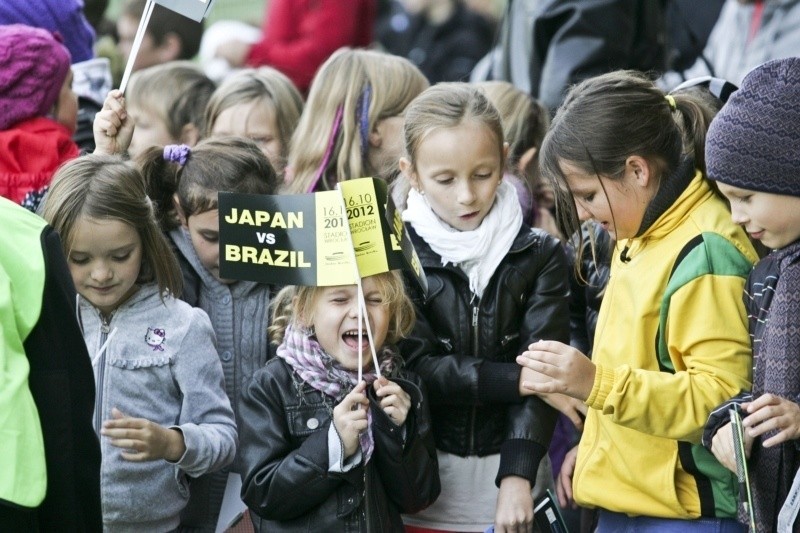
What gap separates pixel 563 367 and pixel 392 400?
491 mm

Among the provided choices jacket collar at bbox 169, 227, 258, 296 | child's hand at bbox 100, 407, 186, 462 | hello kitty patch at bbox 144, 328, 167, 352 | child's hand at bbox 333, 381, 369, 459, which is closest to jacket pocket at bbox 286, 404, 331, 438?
child's hand at bbox 333, 381, 369, 459

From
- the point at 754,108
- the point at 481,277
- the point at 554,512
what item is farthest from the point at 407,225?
the point at 754,108

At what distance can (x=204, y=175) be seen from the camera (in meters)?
4.52

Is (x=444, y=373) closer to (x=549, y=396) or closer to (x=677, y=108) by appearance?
(x=549, y=396)

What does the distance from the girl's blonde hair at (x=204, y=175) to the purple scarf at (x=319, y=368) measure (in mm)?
769

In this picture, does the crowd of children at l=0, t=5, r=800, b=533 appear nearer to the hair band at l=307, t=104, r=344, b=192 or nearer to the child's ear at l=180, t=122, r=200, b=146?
the hair band at l=307, t=104, r=344, b=192

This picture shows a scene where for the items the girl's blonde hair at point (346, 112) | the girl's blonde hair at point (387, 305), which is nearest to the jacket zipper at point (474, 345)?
the girl's blonde hair at point (387, 305)

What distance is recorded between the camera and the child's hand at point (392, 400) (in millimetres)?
3719

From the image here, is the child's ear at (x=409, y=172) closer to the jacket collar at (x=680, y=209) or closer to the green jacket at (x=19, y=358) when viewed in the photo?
the jacket collar at (x=680, y=209)

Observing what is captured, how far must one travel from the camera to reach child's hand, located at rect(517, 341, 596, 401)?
3539 mm

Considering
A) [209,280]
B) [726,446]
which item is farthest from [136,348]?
[726,446]

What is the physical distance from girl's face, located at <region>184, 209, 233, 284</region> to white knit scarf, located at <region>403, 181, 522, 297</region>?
2.31 ft

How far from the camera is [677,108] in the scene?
13.1 ft

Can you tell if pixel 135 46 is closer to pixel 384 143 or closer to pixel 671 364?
pixel 384 143
